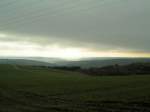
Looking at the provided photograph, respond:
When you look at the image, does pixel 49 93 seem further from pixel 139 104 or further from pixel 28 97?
pixel 139 104

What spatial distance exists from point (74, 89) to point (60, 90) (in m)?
1.79

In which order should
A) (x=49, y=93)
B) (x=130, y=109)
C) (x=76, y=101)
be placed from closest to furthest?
(x=130, y=109)
(x=76, y=101)
(x=49, y=93)

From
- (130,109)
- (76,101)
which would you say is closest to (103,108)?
(130,109)

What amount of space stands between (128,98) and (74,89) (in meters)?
11.2

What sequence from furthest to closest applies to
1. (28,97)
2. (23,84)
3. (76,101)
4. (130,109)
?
(23,84), (28,97), (76,101), (130,109)

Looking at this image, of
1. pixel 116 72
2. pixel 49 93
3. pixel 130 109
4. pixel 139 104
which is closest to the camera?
pixel 130 109

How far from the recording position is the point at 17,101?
1240 inches

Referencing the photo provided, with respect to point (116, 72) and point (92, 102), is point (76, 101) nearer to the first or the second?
point (92, 102)

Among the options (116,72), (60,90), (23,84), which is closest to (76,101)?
(60,90)

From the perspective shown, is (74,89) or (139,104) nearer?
(139,104)

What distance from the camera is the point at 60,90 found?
40.2 metres

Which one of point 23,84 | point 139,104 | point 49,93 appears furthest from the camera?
point 23,84

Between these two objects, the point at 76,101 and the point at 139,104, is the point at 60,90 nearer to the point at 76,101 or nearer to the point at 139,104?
the point at 76,101

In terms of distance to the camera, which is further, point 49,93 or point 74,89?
point 74,89
